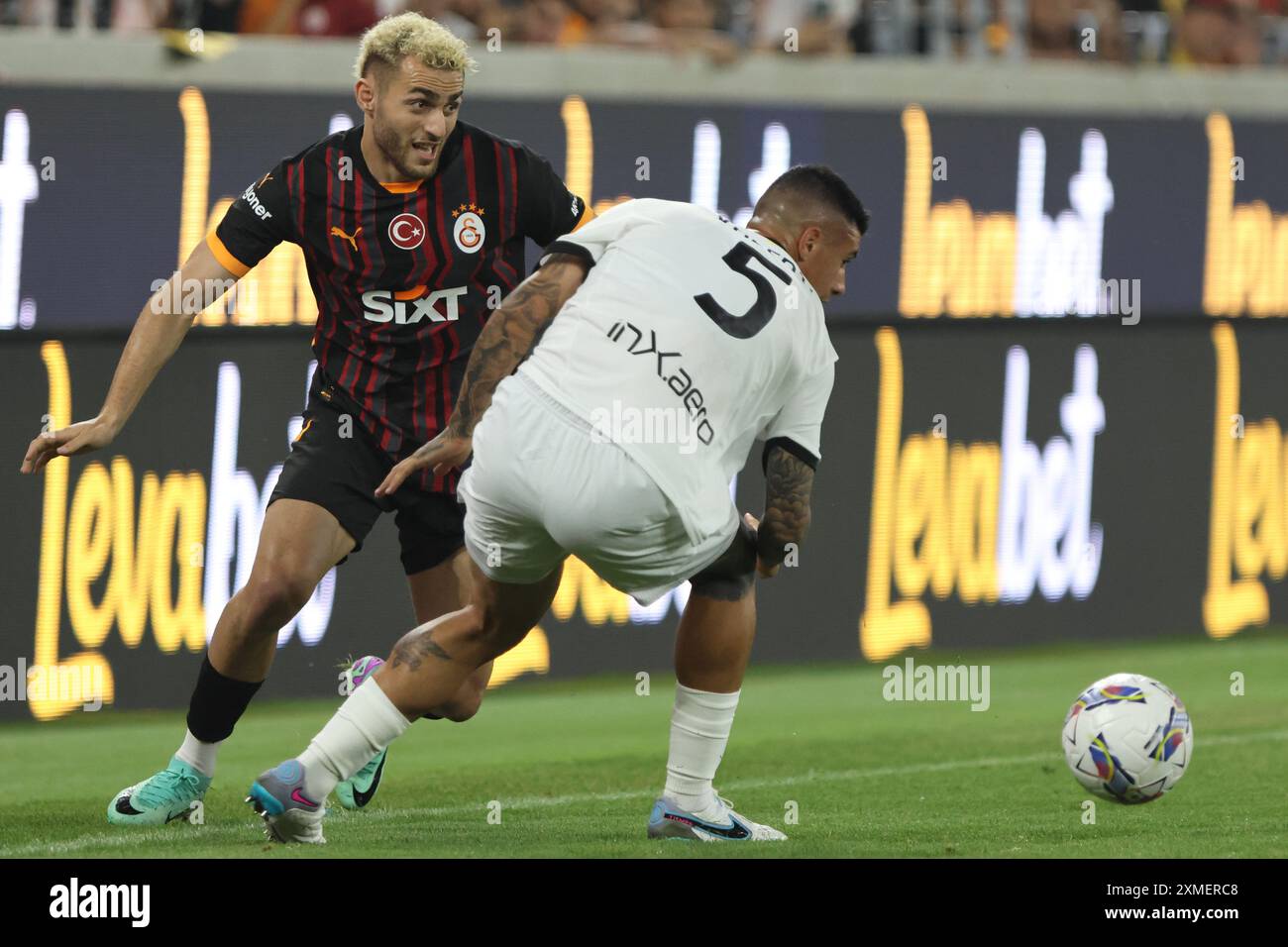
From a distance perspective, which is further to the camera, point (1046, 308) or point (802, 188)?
point (1046, 308)

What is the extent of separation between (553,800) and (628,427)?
2.40m

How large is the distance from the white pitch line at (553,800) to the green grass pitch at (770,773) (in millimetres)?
16

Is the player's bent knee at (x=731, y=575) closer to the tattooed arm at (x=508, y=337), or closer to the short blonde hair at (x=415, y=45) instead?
the tattooed arm at (x=508, y=337)

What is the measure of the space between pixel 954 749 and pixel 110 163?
13.4ft

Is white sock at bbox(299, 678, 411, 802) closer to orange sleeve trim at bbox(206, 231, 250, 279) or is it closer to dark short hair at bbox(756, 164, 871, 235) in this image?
orange sleeve trim at bbox(206, 231, 250, 279)

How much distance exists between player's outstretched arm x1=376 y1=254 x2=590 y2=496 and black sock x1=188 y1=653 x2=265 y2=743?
1.20 meters

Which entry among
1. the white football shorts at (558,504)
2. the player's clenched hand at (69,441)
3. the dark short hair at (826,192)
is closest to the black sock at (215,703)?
the player's clenched hand at (69,441)

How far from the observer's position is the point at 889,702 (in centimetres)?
1031

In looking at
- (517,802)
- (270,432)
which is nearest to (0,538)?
(270,432)

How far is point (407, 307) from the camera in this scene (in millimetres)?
6746

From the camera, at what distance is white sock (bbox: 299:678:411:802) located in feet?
18.7

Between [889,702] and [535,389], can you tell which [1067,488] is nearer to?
[889,702]

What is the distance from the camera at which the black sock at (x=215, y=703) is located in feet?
21.7

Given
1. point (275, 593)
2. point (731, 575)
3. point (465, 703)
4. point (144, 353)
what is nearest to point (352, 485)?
point (275, 593)
